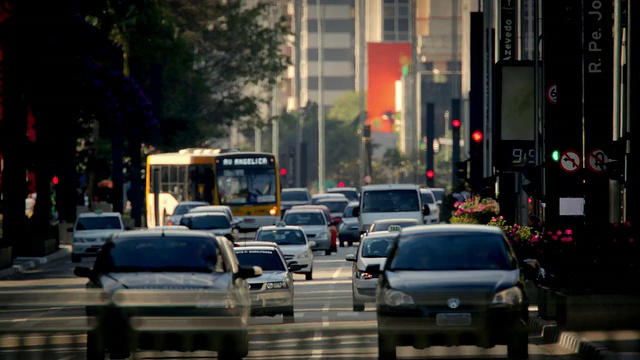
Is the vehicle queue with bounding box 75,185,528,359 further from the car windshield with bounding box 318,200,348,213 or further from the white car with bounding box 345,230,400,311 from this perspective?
the car windshield with bounding box 318,200,348,213

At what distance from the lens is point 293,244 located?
137ft

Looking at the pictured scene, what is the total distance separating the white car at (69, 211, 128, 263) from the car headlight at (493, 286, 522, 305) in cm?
3217

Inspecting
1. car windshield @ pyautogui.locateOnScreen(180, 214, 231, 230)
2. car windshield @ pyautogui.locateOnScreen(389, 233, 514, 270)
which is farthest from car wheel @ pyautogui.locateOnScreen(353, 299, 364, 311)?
car windshield @ pyautogui.locateOnScreen(180, 214, 231, 230)

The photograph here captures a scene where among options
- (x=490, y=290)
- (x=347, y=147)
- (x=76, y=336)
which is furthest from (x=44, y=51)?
(x=347, y=147)

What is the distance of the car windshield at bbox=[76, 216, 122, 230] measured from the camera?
51.3 metres

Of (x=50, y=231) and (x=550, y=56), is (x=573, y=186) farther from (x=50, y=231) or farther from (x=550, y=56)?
(x=50, y=231)

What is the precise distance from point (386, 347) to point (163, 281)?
2.65m

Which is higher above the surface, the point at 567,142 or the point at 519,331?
the point at 567,142

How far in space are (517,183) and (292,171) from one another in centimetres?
7570

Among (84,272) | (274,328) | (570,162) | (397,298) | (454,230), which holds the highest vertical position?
(570,162)

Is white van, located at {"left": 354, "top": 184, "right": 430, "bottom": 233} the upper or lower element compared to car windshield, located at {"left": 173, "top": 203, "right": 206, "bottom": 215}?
upper

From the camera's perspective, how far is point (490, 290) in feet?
57.8

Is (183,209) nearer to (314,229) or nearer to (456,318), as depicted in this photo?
(314,229)

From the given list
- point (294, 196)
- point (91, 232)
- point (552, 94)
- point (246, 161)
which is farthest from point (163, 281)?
point (294, 196)
